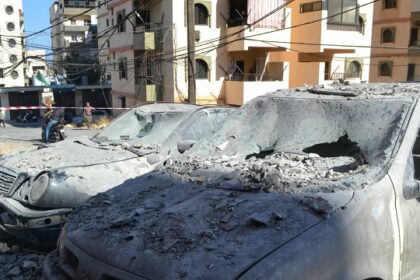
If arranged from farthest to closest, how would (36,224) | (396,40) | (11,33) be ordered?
(11,33) < (396,40) < (36,224)

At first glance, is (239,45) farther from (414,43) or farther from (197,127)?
(414,43)

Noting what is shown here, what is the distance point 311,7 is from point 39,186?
19.2 metres

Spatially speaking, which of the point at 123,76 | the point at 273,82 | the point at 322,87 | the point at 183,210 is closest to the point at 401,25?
the point at 273,82

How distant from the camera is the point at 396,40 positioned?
3155 cm

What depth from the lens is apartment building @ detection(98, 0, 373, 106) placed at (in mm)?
20766

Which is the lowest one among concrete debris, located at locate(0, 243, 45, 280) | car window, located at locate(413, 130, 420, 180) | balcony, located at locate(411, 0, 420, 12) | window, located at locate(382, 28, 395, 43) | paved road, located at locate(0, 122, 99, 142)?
paved road, located at locate(0, 122, 99, 142)

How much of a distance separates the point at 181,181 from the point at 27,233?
2272 mm

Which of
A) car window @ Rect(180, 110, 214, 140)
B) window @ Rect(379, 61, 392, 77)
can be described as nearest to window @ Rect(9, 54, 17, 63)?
window @ Rect(379, 61, 392, 77)

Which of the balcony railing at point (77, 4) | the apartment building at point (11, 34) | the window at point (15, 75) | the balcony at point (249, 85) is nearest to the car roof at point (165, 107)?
the balcony at point (249, 85)

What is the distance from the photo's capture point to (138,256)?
7.74ft

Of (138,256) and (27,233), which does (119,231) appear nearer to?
(138,256)

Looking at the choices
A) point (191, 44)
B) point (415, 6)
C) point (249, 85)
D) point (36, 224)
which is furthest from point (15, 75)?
point (36, 224)

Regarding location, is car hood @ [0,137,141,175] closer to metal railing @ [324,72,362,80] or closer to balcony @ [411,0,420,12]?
metal railing @ [324,72,362,80]

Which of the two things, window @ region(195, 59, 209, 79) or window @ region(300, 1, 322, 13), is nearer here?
window @ region(300, 1, 322, 13)
